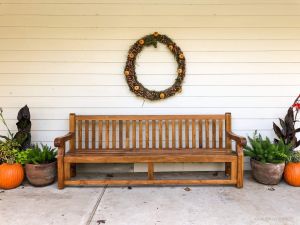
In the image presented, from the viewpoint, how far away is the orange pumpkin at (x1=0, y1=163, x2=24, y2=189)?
3364mm

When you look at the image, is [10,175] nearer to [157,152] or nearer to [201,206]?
[157,152]

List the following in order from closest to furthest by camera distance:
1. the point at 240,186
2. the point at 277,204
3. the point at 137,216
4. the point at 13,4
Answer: the point at 137,216 < the point at 277,204 < the point at 240,186 < the point at 13,4

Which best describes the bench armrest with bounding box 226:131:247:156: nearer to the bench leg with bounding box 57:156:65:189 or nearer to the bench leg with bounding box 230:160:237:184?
the bench leg with bounding box 230:160:237:184

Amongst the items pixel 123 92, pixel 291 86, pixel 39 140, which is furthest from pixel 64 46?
pixel 291 86

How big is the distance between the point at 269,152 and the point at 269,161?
0.39 ft

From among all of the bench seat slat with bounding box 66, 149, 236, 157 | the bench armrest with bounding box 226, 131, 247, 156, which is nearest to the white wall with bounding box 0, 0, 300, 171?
the bench seat slat with bounding box 66, 149, 236, 157

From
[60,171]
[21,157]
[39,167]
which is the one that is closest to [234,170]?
[60,171]

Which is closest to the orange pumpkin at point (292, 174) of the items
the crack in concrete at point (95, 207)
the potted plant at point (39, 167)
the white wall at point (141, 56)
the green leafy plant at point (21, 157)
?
the white wall at point (141, 56)

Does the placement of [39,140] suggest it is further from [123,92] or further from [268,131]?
[268,131]

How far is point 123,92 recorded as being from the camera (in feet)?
12.9

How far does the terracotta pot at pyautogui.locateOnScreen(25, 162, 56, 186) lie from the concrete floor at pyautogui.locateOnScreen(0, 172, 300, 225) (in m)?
0.08

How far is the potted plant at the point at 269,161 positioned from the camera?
11.3ft

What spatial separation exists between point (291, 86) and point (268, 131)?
2.34ft

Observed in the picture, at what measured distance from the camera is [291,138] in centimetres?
372
